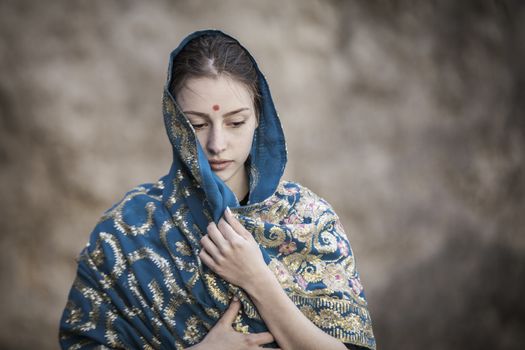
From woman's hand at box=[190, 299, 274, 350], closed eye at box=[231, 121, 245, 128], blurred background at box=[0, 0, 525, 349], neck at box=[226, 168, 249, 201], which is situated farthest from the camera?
blurred background at box=[0, 0, 525, 349]

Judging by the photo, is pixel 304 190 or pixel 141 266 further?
pixel 304 190

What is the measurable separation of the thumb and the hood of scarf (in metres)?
0.20

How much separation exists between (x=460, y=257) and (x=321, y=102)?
1.23 metres

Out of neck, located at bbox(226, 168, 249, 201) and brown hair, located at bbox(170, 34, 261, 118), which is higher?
brown hair, located at bbox(170, 34, 261, 118)

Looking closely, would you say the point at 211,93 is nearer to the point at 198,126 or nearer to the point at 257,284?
the point at 198,126

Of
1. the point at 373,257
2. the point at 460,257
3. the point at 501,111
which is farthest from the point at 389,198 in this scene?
the point at 501,111

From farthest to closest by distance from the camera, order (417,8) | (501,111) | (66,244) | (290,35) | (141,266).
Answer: (501,111)
(417,8)
(290,35)
(66,244)
(141,266)

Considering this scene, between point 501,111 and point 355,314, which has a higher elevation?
point 501,111

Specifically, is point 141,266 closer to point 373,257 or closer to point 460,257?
point 373,257

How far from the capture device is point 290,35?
9.21 feet

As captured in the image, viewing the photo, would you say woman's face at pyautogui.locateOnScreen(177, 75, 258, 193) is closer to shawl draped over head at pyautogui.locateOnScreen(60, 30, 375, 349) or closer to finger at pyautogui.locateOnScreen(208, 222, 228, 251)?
shawl draped over head at pyautogui.locateOnScreen(60, 30, 375, 349)

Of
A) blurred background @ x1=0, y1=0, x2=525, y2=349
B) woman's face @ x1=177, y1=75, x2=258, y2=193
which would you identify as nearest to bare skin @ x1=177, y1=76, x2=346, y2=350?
woman's face @ x1=177, y1=75, x2=258, y2=193

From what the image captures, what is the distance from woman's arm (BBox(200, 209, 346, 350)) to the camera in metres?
1.29

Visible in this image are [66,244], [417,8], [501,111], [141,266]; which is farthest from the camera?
[501,111]
